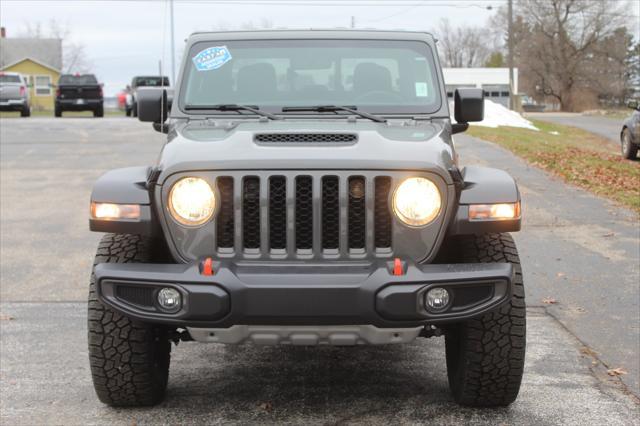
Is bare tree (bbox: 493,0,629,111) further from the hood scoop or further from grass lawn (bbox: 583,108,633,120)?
the hood scoop

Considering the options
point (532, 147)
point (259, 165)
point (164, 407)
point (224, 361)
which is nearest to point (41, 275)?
point (224, 361)

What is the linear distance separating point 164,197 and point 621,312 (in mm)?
3968

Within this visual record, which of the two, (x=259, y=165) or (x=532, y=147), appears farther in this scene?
A: (x=532, y=147)

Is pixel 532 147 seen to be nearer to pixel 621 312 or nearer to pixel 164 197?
pixel 621 312

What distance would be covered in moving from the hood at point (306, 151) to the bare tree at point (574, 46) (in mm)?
81857

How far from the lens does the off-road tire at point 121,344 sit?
174 inches

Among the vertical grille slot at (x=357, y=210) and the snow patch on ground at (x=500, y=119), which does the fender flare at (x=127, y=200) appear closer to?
the vertical grille slot at (x=357, y=210)

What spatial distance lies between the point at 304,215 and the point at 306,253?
174 millimetres

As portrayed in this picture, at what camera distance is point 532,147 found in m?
20.8

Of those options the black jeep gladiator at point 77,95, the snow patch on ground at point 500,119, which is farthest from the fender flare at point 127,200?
the black jeep gladiator at point 77,95

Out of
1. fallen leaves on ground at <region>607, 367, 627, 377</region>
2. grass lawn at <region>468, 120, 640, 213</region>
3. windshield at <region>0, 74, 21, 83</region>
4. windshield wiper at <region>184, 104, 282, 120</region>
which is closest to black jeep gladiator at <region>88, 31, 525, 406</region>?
windshield wiper at <region>184, 104, 282, 120</region>

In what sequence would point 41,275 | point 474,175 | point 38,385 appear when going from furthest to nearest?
point 41,275
point 38,385
point 474,175

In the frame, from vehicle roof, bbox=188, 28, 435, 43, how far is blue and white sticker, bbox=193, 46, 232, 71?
0.51 feet

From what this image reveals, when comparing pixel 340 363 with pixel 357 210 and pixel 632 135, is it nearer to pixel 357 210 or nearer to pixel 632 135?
pixel 357 210
